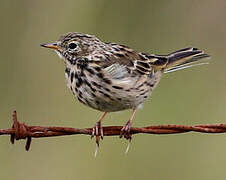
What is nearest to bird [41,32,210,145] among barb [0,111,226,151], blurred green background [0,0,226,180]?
barb [0,111,226,151]

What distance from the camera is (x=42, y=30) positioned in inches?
366

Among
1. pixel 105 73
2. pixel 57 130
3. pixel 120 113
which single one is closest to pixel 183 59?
pixel 105 73

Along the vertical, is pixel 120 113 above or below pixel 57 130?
above

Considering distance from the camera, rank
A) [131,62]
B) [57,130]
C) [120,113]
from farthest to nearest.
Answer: [120,113] → [131,62] → [57,130]

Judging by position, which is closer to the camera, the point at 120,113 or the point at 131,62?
the point at 131,62

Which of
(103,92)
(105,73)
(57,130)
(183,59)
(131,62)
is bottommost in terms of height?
(57,130)

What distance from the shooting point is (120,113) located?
927 cm

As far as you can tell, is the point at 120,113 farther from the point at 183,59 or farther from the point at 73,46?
the point at 73,46

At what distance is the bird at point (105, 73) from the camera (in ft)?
21.4

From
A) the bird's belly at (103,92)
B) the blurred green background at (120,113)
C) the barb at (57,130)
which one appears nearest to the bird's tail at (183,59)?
the bird's belly at (103,92)

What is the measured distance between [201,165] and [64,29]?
2879 millimetres

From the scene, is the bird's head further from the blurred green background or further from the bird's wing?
the blurred green background

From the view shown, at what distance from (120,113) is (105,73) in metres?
2.72

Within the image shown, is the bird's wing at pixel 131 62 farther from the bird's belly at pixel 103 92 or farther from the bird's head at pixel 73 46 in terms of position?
the bird's head at pixel 73 46
